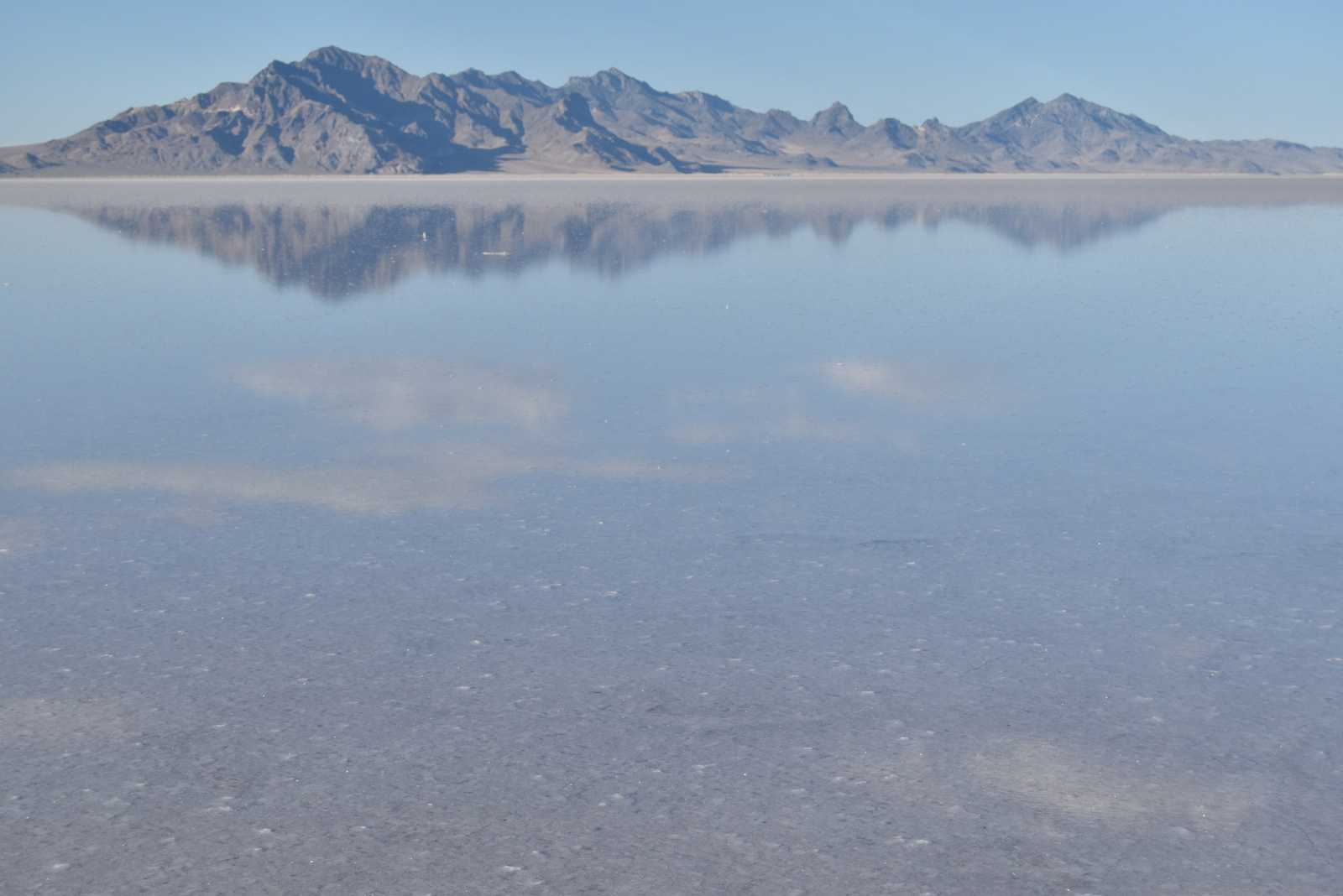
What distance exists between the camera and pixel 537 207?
66.1 metres

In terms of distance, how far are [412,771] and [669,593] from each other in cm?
236

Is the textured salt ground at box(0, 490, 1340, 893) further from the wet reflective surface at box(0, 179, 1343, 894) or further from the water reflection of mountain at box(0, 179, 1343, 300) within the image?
the water reflection of mountain at box(0, 179, 1343, 300)

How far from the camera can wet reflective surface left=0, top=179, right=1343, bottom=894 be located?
14.6 ft

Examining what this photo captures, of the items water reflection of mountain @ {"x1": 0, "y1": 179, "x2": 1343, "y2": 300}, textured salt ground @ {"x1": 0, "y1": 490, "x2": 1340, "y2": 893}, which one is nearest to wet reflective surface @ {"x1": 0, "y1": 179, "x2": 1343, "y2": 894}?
textured salt ground @ {"x1": 0, "y1": 490, "x2": 1340, "y2": 893}

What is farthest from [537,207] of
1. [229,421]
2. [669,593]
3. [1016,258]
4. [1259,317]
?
[669,593]

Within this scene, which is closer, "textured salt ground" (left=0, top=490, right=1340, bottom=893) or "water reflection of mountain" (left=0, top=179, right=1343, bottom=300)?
"textured salt ground" (left=0, top=490, right=1340, bottom=893)

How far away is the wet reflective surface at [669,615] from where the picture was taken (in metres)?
4.46

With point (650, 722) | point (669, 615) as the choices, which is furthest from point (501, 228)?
point (650, 722)

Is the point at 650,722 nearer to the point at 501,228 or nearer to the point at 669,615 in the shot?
the point at 669,615

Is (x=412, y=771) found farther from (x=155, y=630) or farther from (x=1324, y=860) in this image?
(x=1324, y=860)

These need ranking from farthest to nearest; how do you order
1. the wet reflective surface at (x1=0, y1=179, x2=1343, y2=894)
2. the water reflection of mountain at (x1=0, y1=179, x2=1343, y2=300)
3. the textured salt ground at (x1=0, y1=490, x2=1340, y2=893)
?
1. the water reflection of mountain at (x1=0, y1=179, x2=1343, y2=300)
2. the wet reflective surface at (x1=0, y1=179, x2=1343, y2=894)
3. the textured salt ground at (x1=0, y1=490, x2=1340, y2=893)

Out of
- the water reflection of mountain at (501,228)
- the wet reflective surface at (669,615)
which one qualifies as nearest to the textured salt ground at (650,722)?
the wet reflective surface at (669,615)

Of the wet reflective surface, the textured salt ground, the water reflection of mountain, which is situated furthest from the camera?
the water reflection of mountain

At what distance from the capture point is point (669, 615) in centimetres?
664
